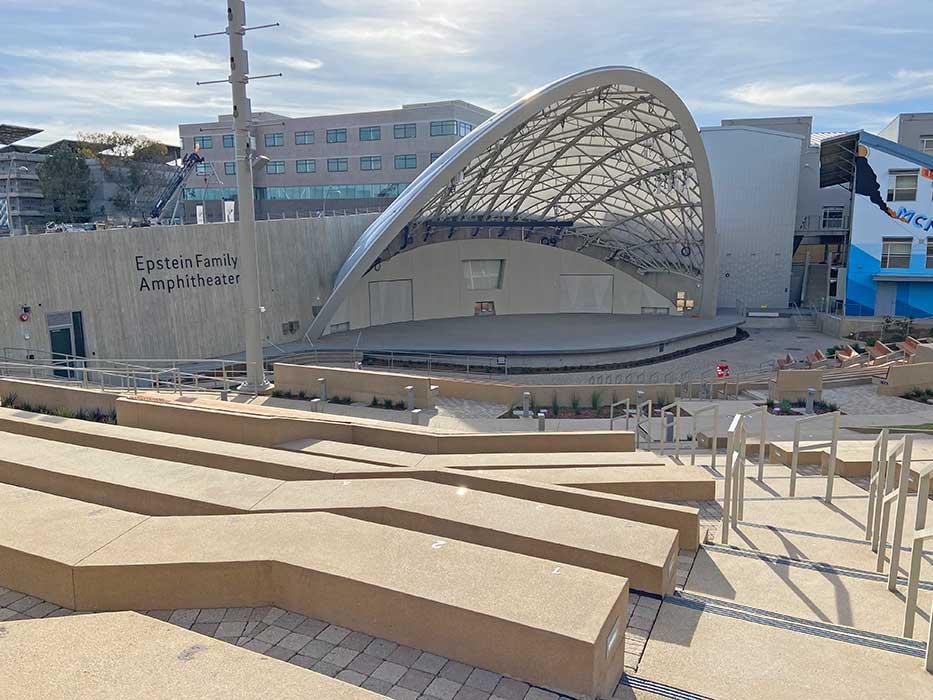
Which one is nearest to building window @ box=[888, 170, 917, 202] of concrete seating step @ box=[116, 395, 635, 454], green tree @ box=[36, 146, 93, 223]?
concrete seating step @ box=[116, 395, 635, 454]

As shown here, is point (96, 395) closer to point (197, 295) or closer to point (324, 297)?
point (197, 295)

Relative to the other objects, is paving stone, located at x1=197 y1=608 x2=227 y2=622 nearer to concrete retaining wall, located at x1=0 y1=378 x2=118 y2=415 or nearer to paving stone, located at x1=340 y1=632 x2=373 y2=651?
paving stone, located at x1=340 y1=632 x2=373 y2=651

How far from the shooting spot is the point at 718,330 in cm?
4288

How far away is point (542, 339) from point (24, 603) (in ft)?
106

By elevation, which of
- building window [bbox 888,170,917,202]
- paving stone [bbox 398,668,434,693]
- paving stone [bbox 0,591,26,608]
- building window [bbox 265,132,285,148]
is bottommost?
paving stone [bbox 0,591,26,608]

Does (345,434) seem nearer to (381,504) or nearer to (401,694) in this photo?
(381,504)

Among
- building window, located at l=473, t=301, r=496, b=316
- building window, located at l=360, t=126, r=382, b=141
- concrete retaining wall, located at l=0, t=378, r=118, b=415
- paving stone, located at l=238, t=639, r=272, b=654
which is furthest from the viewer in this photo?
building window, located at l=360, t=126, r=382, b=141

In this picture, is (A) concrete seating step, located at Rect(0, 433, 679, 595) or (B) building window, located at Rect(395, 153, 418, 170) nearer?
(A) concrete seating step, located at Rect(0, 433, 679, 595)

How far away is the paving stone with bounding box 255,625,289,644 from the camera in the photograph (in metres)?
5.70

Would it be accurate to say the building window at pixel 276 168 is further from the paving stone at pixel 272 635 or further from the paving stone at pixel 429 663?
the paving stone at pixel 429 663

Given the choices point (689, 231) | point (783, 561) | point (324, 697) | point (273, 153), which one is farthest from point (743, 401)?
point (273, 153)

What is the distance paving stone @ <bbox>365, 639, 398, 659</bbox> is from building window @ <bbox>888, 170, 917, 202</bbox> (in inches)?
1953

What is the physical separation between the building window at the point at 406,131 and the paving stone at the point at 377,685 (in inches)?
2603

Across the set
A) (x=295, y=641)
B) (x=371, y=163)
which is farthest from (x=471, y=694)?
(x=371, y=163)
